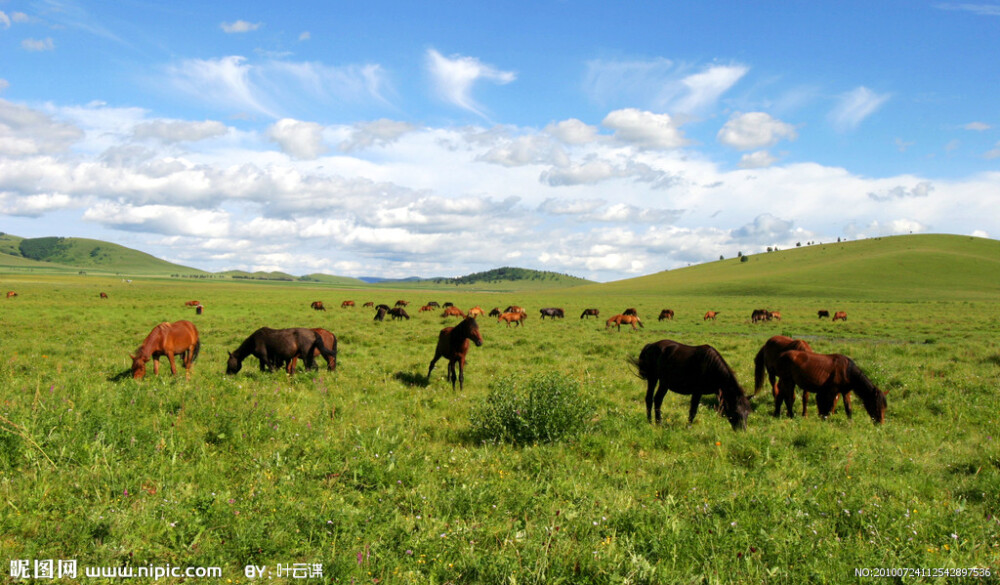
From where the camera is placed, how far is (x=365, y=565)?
3.89m

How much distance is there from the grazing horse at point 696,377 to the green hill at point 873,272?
89773 millimetres

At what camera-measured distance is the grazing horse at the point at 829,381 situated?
31.6 feet

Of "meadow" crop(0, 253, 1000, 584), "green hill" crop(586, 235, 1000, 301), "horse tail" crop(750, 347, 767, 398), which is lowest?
"meadow" crop(0, 253, 1000, 584)

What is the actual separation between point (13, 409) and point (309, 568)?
5.36 m

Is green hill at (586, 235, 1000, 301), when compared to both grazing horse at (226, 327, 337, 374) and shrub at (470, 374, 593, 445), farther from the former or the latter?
grazing horse at (226, 327, 337, 374)

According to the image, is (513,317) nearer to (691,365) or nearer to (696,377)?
(691,365)

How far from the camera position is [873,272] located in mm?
113188

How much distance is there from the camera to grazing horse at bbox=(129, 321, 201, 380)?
1096cm

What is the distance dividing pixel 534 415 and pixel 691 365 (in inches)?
137

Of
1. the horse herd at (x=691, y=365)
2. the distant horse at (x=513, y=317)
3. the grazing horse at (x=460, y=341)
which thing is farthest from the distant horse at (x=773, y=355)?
the distant horse at (x=513, y=317)

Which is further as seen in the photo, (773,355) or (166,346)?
(166,346)

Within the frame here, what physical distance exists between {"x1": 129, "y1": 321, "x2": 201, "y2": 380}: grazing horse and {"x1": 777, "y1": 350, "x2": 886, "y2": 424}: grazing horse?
1358 centimetres

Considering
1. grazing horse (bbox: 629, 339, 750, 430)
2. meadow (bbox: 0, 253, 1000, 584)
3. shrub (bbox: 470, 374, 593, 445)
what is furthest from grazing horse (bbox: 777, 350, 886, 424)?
shrub (bbox: 470, 374, 593, 445)

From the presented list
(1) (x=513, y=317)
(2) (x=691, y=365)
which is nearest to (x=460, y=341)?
(2) (x=691, y=365)
